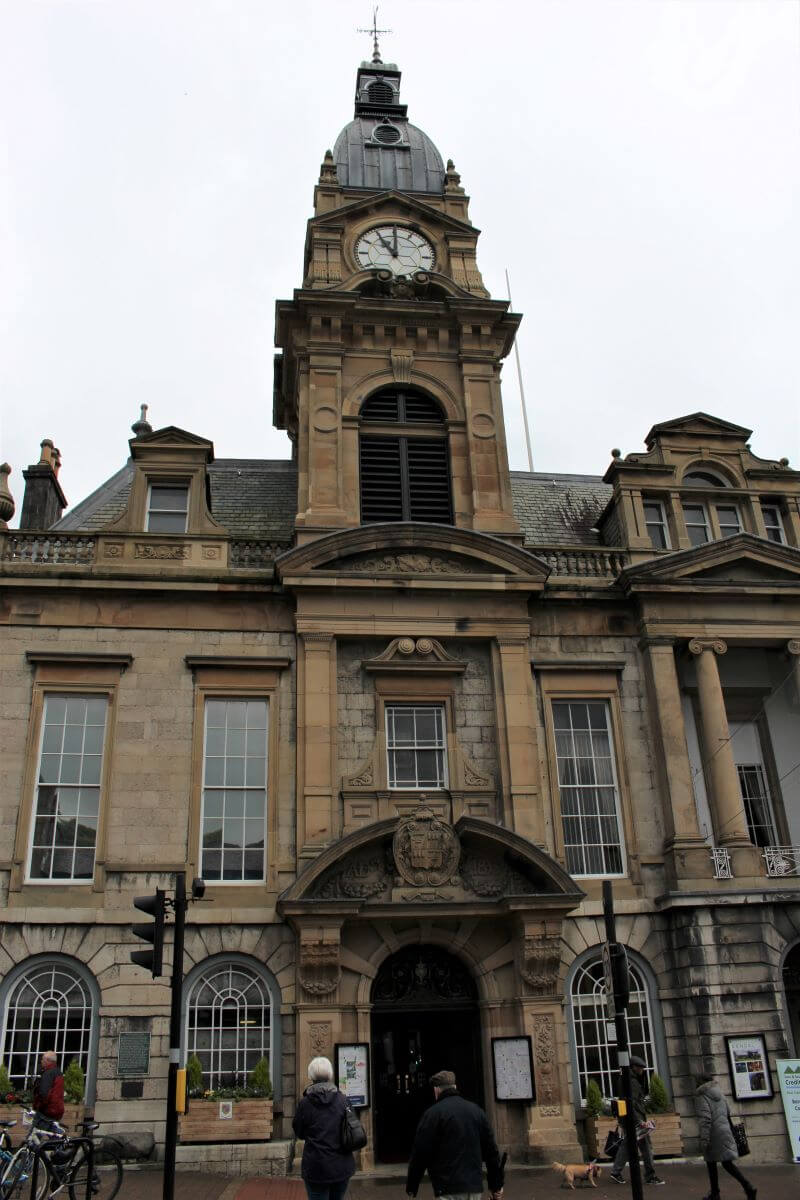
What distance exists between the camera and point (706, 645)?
1998 cm

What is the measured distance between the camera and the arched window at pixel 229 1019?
16.4 metres

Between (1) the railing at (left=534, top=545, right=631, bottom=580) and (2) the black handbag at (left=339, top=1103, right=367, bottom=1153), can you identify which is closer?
(2) the black handbag at (left=339, top=1103, right=367, bottom=1153)

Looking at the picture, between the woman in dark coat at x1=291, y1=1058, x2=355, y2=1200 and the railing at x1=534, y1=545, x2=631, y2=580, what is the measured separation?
44.3 feet

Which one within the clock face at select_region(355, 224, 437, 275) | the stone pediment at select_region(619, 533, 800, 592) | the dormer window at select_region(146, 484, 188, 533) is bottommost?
the stone pediment at select_region(619, 533, 800, 592)

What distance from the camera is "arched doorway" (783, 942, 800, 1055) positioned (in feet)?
61.0

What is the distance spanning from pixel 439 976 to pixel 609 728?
5.61m

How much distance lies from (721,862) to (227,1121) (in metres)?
9.44

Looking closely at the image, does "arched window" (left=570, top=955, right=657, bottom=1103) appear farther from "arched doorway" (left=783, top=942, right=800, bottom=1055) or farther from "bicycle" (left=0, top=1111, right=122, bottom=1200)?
"bicycle" (left=0, top=1111, right=122, bottom=1200)

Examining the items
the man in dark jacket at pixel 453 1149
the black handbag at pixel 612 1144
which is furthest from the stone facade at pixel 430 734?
the man in dark jacket at pixel 453 1149

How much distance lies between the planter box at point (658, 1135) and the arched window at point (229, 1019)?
201 inches

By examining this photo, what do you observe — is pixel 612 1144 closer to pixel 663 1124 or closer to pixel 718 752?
pixel 663 1124

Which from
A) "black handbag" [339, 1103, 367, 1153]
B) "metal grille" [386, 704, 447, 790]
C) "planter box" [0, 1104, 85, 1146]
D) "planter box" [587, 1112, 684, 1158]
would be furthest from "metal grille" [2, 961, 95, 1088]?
"black handbag" [339, 1103, 367, 1153]

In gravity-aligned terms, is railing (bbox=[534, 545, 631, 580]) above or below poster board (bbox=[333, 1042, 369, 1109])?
above

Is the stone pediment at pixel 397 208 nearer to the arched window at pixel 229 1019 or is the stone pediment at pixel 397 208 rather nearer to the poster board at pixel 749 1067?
the arched window at pixel 229 1019
